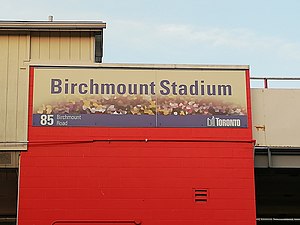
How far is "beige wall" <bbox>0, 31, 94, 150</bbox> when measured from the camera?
16.2m

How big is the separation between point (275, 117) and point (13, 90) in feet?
23.9

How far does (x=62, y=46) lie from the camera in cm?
1733

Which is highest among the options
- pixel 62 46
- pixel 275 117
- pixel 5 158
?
pixel 62 46

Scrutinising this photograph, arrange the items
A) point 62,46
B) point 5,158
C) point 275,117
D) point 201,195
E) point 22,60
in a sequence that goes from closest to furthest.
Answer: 1. point 201,195
2. point 5,158
3. point 22,60
4. point 275,117
5. point 62,46

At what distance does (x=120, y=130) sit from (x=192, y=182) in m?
2.36

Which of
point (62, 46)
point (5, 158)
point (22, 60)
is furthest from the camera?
point (62, 46)

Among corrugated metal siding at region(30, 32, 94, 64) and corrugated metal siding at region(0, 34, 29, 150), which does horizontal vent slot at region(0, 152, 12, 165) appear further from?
corrugated metal siding at region(30, 32, 94, 64)

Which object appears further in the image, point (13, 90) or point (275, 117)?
point (275, 117)

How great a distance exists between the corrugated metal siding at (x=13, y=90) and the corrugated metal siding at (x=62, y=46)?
→ 328mm

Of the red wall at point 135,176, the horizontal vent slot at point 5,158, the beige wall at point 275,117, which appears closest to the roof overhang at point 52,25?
the red wall at point 135,176

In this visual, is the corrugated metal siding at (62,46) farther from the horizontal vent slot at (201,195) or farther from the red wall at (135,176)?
the horizontal vent slot at (201,195)

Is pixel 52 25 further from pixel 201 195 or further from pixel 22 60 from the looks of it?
pixel 201 195

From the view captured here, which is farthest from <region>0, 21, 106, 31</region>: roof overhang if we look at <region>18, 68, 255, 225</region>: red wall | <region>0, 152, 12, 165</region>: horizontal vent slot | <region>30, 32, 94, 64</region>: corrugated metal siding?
<region>0, 152, 12, 165</region>: horizontal vent slot

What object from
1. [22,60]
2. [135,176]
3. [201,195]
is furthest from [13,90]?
[201,195]
